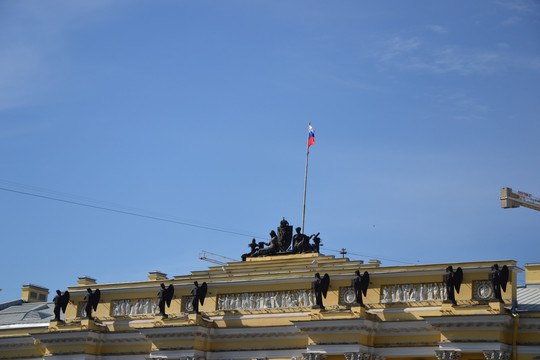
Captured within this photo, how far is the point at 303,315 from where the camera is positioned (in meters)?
36.8

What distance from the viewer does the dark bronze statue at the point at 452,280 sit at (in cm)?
3344

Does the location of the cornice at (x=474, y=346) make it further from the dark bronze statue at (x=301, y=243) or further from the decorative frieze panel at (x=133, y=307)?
the decorative frieze panel at (x=133, y=307)

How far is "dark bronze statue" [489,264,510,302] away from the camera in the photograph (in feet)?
107

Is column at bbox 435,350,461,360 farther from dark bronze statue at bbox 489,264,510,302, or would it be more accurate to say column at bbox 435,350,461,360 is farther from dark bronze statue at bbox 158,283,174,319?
dark bronze statue at bbox 158,283,174,319

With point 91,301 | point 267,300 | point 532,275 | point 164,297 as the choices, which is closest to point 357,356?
point 267,300

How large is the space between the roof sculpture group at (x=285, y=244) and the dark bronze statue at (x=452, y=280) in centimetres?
685

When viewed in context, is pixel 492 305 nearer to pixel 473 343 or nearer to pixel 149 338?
pixel 473 343

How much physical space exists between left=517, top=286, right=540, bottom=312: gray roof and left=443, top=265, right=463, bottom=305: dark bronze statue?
7.19 feet

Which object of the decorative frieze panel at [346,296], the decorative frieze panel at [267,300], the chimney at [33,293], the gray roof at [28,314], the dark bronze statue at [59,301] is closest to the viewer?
the decorative frieze panel at [346,296]

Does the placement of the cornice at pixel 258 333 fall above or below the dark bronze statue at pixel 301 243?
below

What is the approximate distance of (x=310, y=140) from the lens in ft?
143

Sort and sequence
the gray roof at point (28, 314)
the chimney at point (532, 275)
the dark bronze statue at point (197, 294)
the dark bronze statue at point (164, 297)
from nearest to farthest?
the chimney at point (532, 275) → the dark bronze statue at point (197, 294) → the dark bronze statue at point (164, 297) → the gray roof at point (28, 314)

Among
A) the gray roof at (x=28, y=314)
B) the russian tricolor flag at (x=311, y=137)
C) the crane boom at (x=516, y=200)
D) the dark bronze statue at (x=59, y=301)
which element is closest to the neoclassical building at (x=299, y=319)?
the dark bronze statue at (x=59, y=301)

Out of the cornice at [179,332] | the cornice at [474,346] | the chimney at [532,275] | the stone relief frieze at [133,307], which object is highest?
→ the chimney at [532,275]
